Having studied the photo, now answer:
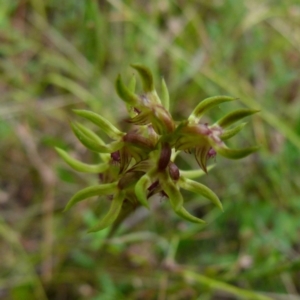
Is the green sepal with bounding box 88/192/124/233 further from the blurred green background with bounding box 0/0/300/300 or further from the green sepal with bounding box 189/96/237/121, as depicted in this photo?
the blurred green background with bounding box 0/0/300/300

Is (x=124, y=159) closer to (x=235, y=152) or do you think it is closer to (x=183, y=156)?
(x=235, y=152)

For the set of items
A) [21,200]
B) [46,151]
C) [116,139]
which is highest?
[116,139]

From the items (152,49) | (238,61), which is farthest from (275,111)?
(152,49)

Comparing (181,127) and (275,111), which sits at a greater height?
(181,127)

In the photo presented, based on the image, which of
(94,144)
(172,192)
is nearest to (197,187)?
(172,192)

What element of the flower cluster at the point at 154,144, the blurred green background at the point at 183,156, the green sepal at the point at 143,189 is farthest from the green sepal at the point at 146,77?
the blurred green background at the point at 183,156

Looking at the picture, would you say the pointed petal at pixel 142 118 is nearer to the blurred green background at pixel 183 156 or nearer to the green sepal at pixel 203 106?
the green sepal at pixel 203 106

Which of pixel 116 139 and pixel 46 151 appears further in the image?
pixel 46 151

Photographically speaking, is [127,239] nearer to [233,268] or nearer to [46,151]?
[233,268]
